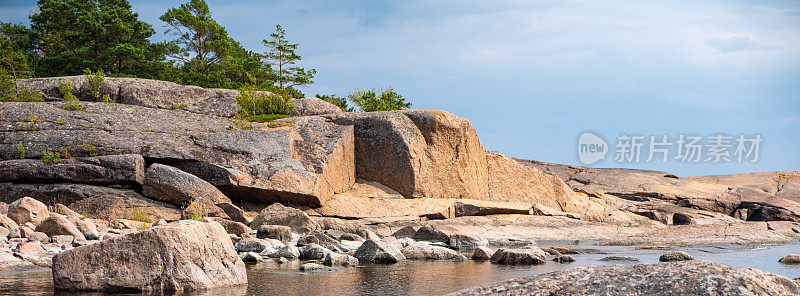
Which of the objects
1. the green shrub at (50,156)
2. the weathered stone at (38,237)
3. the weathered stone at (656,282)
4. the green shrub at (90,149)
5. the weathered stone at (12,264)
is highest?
the green shrub at (90,149)

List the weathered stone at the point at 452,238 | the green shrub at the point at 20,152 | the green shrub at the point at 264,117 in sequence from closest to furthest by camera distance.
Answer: the weathered stone at the point at 452,238 → the green shrub at the point at 20,152 → the green shrub at the point at 264,117

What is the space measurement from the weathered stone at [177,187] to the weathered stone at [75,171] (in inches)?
25.3

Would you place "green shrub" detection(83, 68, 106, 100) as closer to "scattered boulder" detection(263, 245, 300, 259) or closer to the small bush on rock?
the small bush on rock

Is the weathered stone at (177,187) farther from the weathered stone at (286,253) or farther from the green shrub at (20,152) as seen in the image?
the weathered stone at (286,253)

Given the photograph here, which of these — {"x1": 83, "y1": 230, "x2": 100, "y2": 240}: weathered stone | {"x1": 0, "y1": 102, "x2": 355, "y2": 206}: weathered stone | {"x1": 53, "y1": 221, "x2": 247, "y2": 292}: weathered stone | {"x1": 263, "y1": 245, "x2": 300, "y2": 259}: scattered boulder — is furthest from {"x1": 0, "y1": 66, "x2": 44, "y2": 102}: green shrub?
{"x1": 53, "y1": 221, "x2": 247, "y2": 292}: weathered stone

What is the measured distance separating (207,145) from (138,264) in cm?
1488

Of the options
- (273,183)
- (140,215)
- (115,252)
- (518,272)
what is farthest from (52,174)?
(518,272)

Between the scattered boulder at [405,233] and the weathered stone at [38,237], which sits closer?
the weathered stone at [38,237]

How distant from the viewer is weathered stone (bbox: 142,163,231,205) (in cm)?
2086

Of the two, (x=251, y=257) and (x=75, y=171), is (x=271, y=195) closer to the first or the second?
(x=75, y=171)

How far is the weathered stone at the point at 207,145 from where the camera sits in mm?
21969

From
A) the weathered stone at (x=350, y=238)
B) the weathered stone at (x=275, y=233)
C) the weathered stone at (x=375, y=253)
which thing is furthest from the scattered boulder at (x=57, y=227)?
the weathered stone at (x=350, y=238)

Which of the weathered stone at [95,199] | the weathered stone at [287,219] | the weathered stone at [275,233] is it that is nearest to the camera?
the weathered stone at [275,233]

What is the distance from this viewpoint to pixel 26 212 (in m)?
15.5
